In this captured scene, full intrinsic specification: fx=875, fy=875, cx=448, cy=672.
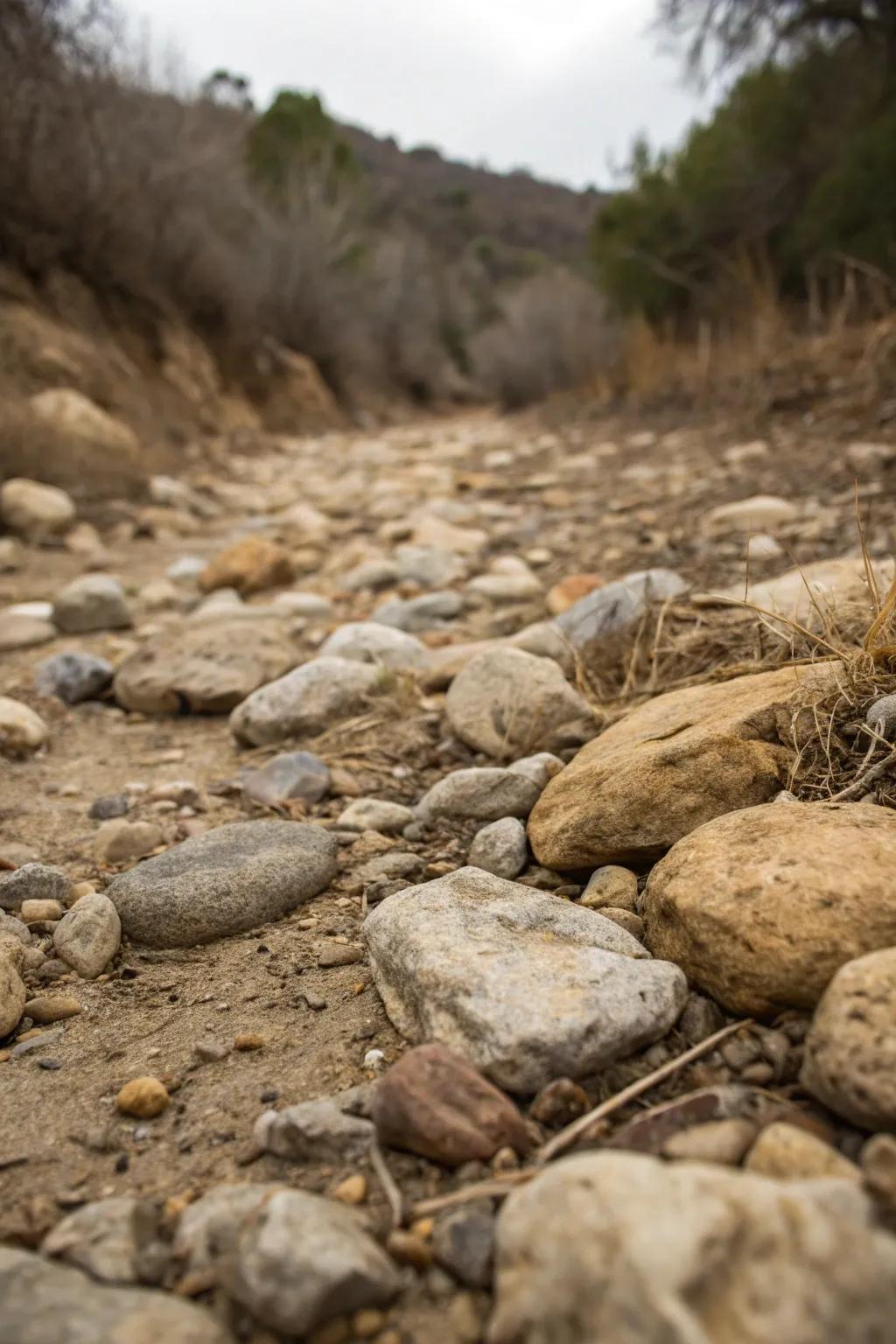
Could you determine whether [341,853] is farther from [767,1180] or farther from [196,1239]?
[767,1180]

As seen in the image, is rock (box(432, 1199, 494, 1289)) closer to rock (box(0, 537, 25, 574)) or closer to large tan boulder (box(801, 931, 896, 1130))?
large tan boulder (box(801, 931, 896, 1130))

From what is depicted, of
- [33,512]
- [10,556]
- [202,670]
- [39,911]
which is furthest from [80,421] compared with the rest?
[39,911]

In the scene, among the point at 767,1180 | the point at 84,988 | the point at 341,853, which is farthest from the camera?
the point at 341,853

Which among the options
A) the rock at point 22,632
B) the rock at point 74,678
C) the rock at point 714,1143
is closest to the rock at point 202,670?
the rock at point 74,678

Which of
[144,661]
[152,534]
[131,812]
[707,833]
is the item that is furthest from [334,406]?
[707,833]

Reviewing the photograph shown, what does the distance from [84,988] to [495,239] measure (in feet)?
107

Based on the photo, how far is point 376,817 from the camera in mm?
1715

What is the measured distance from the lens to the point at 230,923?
1380 mm

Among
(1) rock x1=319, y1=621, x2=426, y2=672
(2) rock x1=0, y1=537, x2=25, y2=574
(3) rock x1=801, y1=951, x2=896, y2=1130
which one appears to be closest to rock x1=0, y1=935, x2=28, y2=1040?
(3) rock x1=801, y1=951, x2=896, y2=1130

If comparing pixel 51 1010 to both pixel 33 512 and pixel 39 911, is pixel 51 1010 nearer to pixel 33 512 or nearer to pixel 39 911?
pixel 39 911

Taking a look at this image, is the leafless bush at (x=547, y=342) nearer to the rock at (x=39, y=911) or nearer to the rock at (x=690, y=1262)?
the rock at (x=39, y=911)

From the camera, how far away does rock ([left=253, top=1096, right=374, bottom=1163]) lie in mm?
913

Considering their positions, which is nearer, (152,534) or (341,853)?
(341,853)

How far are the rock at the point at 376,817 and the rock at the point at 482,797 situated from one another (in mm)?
36
